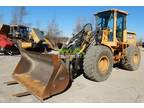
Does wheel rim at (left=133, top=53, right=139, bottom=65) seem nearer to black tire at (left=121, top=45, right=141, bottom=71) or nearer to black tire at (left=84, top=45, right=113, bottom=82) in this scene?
black tire at (left=121, top=45, right=141, bottom=71)

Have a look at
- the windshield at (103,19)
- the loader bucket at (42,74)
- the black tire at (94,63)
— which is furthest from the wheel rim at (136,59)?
the loader bucket at (42,74)

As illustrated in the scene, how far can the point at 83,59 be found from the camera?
6.39 metres

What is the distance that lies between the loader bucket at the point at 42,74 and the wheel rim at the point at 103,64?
4.99 ft

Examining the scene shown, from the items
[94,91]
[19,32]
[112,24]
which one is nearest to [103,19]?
[112,24]

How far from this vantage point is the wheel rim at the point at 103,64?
634 centimetres

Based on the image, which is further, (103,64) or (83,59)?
(103,64)

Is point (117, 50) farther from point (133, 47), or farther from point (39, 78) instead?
point (39, 78)

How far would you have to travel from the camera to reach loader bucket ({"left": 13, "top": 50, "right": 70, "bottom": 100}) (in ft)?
15.3

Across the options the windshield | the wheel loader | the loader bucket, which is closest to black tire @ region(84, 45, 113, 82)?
the wheel loader

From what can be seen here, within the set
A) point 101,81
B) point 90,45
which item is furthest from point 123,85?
point 90,45

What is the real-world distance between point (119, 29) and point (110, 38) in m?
0.74

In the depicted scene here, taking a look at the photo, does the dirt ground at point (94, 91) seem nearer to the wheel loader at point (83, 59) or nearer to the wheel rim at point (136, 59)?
the wheel loader at point (83, 59)

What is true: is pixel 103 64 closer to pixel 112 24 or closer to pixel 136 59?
pixel 112 24

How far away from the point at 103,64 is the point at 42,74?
74.8 inches
